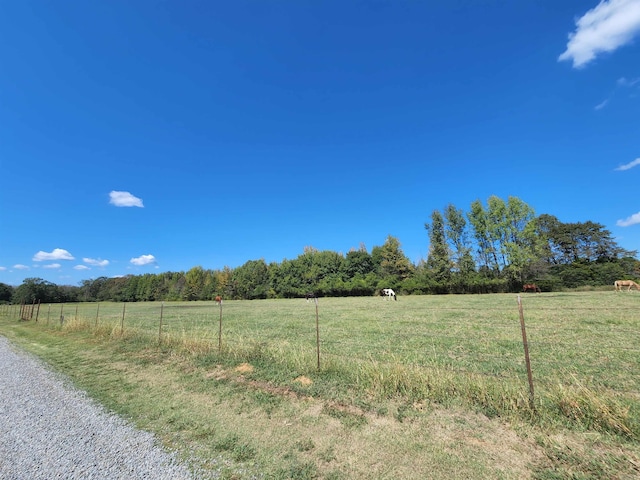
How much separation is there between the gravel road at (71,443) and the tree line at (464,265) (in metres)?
48.1

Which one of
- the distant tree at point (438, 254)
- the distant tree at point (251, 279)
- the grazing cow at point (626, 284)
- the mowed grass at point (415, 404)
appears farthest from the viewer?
the distant tree at point (251, 279)

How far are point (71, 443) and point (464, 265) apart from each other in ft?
172

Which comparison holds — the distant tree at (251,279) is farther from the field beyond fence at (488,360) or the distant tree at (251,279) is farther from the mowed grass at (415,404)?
the mowed grass at (415,404)

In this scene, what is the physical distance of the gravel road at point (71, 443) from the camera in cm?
→ 329

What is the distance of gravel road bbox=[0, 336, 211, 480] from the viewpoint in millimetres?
3285

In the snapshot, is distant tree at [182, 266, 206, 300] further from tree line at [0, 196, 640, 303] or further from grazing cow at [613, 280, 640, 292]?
grazing cow at [613, 280, 640, 292]

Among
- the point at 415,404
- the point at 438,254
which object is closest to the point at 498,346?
the point at 415,404

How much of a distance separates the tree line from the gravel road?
4812 cm

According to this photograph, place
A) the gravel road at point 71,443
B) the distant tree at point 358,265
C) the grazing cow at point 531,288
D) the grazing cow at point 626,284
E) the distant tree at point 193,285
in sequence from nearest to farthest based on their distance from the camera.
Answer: the gravel road at point 71,443 → the grazing cow at point 626,284 → the grazing cow at point 531,288 → the distant tree at point 358,265 → the distant tree at point 193,285

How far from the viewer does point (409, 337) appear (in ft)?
35.6

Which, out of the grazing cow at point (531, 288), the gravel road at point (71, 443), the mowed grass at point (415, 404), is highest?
the grazing cow at point (531, 288)

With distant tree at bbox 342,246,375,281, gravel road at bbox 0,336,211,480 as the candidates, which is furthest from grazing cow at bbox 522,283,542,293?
gravel road at bbox 0,336,211,480

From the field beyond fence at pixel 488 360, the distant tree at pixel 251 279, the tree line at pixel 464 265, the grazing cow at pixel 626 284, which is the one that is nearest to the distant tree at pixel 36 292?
the tree line at pixel 464 265

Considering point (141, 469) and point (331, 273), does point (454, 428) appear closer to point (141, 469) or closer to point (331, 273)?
point (141, 469)
